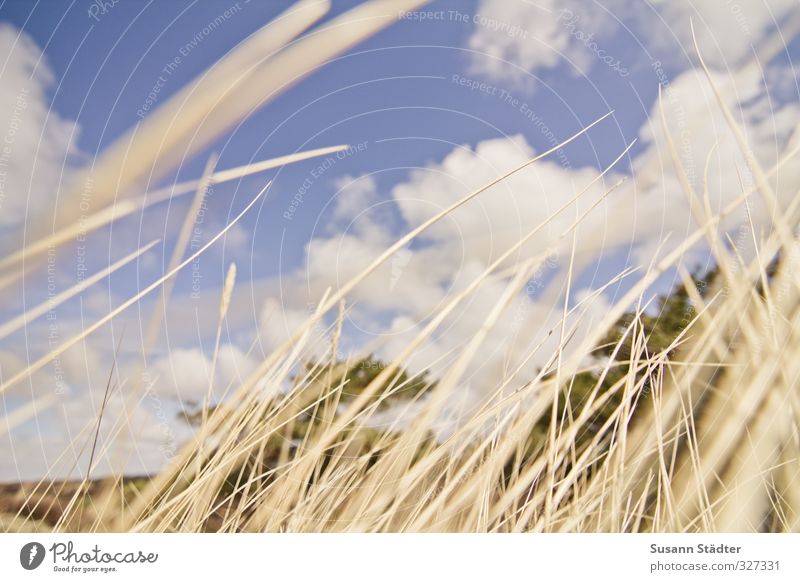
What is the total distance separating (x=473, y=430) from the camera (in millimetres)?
1189

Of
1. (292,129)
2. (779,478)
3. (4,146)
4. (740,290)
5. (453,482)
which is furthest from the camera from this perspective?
(292,129)

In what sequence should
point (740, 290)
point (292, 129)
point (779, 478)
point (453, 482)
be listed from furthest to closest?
1. point (292, 129)
2. point (779, 478)
3. point (740, 290)
4. point (453, 482)

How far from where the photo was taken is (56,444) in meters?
1.40

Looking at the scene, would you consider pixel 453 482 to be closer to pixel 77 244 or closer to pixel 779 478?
pixel 779 478

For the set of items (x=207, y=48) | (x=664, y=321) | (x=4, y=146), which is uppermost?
(x=207, y=48)

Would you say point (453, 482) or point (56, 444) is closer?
point (453, 482)

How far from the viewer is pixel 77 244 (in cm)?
148

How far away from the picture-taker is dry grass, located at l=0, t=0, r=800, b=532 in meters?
1.16

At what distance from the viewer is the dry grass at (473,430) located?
1164 millimetres
